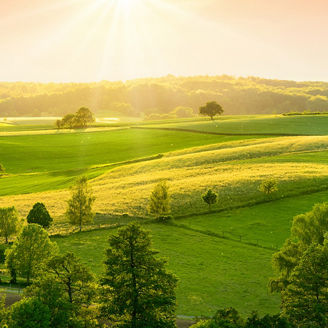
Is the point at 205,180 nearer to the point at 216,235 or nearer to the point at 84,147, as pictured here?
the point at 216,235

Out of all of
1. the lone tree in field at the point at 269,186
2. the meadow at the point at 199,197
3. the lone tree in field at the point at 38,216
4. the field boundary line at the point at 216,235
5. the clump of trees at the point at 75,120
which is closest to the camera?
the meadow at the point at 199,197

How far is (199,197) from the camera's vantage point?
217 feet

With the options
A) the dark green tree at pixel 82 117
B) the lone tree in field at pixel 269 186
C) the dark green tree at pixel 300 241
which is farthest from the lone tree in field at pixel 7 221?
the dark green tree at pixel 82 117

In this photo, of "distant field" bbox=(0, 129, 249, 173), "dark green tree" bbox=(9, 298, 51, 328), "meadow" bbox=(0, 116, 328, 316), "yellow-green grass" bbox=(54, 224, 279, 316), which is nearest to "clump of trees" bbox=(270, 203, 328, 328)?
"yellow-green grass" bbox=(54, 224, 279, 316)

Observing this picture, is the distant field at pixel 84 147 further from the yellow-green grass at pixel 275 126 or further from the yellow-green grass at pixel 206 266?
the yellow-green grass at pixel 206 266

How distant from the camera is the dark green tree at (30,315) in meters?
22.7

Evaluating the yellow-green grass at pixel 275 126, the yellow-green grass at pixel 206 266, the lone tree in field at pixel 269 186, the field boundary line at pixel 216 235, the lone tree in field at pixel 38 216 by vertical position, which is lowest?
the yellow-green grass at pixel 206 266

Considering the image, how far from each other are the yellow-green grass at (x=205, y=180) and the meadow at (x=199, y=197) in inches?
7.5

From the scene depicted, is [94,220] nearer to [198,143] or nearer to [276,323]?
[276,323]

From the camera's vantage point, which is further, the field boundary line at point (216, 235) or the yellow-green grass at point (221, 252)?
the field boundary line at point (216, 235)

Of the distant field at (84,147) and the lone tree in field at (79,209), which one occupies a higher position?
the distant field at (84,147)

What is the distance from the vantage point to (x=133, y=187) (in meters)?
77.6

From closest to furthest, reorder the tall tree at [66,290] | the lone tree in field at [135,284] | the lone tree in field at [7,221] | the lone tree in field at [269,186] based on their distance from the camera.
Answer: the lone tree in field at [135,284]
the tall tree at [66,290]
the lone tree in field at [7,221]
the lone tree in field at [269,186]

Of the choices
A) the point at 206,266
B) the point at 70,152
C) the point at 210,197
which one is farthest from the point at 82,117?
the point at 206,266
